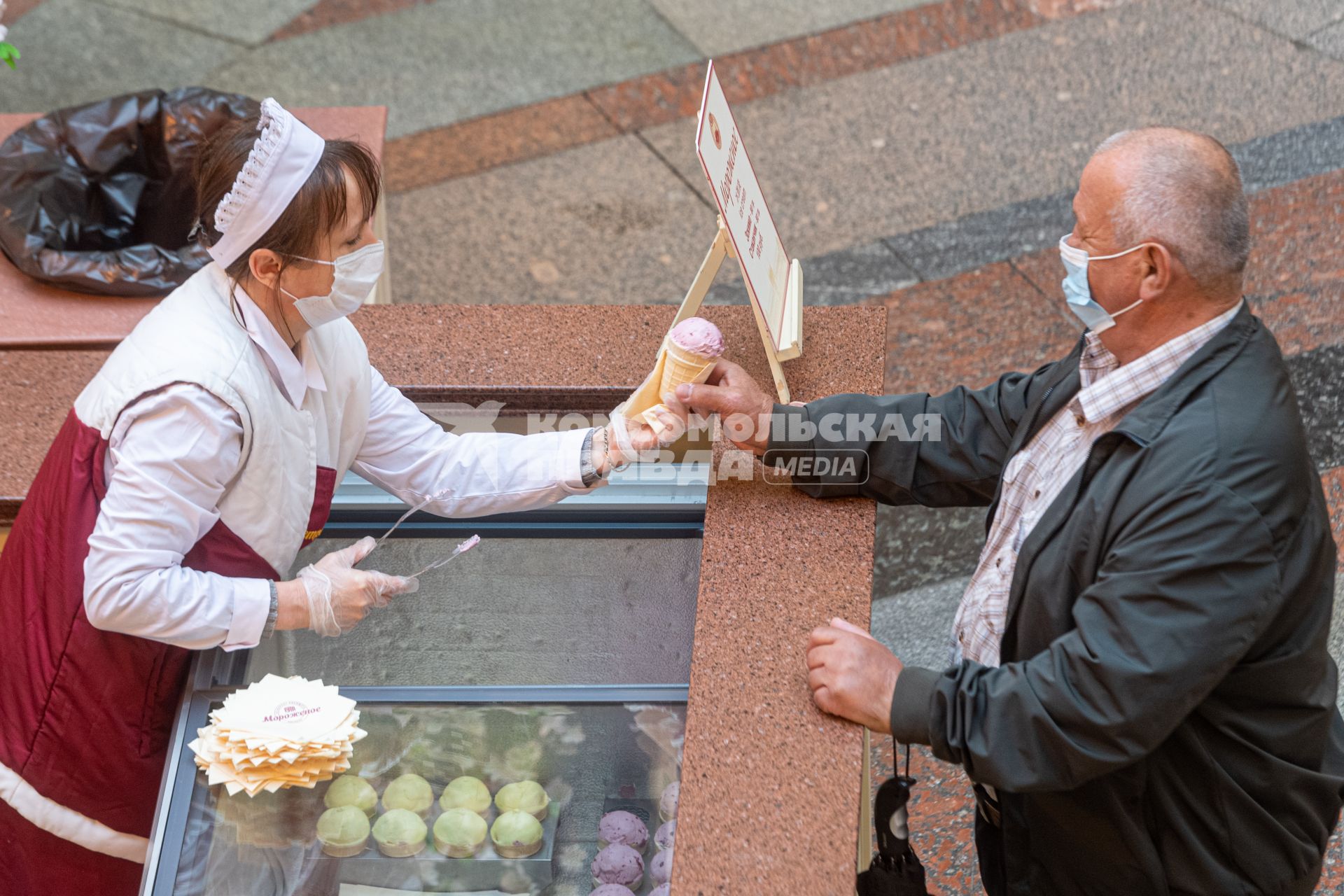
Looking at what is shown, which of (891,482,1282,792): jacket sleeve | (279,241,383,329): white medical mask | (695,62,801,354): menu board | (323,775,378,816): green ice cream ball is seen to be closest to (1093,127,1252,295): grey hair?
(891,482,1282,792): jacket sleeve

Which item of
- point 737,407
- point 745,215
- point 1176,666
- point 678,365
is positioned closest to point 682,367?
point 678,365

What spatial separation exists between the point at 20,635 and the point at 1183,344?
2.13 m

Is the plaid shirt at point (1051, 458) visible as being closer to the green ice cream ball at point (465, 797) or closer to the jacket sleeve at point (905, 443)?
the jacket sleeve at point (905, 443)

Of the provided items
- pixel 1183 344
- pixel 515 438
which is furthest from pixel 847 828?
pixel 515 438

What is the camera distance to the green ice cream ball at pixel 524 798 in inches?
96.7

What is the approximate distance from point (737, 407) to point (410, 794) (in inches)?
39.7

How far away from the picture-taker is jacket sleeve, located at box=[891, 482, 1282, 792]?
192 centimetres

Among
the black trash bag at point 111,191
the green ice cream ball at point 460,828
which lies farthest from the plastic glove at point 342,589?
the black trash bag at point 111,191

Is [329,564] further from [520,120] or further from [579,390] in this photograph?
[520,120]

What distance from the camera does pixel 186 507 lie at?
2.18 metres

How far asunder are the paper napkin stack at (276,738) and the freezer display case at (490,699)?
79mm

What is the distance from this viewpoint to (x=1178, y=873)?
2195 millimetres

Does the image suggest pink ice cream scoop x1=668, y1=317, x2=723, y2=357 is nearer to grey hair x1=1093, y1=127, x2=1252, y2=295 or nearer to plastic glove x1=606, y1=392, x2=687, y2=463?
plastic glove x1=606, y1=392, x2=687, y2=463

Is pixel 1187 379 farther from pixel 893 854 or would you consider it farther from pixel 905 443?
pixel 893 854
